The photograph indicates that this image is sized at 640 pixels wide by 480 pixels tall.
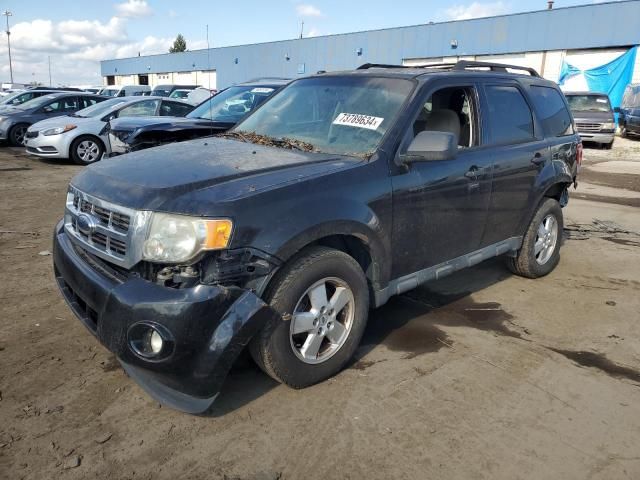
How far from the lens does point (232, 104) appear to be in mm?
8305

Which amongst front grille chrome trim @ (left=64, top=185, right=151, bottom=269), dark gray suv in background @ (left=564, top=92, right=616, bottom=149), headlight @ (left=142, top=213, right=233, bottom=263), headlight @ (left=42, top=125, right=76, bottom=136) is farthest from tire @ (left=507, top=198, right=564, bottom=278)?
A: dark gray suv in background @ (left=564, top=92, right=616, bottom=149)

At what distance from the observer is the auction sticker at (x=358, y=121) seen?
3506 mm

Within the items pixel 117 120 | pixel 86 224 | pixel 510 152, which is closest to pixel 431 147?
pixel 510 152

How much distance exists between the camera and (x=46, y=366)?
326 centimetres

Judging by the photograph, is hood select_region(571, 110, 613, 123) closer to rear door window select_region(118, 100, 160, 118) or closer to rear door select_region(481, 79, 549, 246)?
rear door window select_region(118, 100, 160, 118)

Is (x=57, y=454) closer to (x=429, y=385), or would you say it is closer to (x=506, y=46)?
(x=429, y=385)

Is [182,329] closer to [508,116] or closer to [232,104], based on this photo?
[508,116]

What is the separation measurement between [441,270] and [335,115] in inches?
55.8

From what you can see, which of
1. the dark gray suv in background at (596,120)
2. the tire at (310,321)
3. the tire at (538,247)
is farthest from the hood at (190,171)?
the dark gray suv in background at (596,120)

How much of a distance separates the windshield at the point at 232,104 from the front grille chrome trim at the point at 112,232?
5.23m

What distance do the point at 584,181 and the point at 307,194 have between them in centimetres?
1103

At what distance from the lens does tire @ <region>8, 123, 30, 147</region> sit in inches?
604

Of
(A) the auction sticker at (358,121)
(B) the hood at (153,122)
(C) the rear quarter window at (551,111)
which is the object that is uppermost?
(C) the rear quarter window at (551,111)

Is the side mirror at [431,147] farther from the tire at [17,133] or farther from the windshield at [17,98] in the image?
the windshield at [17,98]
